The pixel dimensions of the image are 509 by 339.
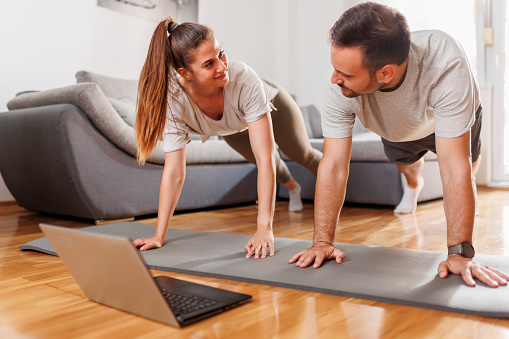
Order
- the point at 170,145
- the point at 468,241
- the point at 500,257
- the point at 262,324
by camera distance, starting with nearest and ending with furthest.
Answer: the point at 262,324, the point at 468,241, the point at 500,257, the point at 170,145

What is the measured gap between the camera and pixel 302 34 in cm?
493

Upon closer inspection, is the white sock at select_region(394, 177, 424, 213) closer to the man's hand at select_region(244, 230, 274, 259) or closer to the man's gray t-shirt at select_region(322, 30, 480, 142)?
the man's gray t-shirt at select_region(322, 30, 480, 142)

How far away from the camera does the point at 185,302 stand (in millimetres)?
942

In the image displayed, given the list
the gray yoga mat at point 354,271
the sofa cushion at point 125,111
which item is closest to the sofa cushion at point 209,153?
the sofa cushion at point 125,111

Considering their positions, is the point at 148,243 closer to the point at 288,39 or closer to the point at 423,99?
the point at 423,99

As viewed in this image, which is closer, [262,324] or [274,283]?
[262,324]

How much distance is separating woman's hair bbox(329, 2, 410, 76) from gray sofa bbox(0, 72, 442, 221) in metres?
1.37

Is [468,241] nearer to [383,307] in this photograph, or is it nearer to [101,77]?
[383,307]

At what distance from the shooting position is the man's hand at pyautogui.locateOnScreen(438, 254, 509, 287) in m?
1.02

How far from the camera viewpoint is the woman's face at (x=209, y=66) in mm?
1451

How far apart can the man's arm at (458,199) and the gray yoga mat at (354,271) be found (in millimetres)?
37

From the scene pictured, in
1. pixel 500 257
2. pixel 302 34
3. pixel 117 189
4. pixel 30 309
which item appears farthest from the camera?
pixel 302 34

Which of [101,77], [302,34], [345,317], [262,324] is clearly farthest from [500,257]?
[302,34]

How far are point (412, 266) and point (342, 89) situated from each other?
1.67 feet
